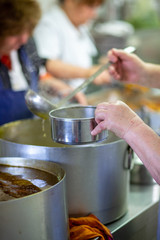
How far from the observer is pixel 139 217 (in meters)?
1.20

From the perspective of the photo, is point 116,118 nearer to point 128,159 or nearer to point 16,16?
point 128,159

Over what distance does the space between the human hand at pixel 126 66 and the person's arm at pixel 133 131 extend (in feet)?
1.55

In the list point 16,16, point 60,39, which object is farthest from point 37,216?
point 60,39

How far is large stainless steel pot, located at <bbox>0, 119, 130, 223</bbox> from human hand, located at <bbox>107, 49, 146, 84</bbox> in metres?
0.31

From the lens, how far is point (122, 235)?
1.13 meters

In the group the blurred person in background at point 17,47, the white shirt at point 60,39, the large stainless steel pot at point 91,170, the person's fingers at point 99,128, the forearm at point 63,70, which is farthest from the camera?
the white shirt at point 60,39

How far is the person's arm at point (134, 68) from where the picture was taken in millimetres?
1299

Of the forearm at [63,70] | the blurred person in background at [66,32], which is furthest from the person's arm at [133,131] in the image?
the blurred person in background at [66,32]

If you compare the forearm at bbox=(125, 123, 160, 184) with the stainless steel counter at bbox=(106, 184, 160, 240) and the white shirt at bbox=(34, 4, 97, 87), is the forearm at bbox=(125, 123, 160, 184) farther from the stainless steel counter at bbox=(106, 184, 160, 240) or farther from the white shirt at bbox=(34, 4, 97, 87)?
the white shirt at bbox=(34, 4, 97, 87)

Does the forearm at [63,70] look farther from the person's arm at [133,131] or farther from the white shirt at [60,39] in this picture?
the person's arm at [133,131]

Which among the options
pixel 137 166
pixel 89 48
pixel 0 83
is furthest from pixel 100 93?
pixel 137 166

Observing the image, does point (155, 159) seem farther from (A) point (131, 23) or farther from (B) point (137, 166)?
Answer: (A) point (131, 23)

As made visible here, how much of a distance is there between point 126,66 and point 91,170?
0.49 metres

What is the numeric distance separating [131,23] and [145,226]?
3.26 metres
